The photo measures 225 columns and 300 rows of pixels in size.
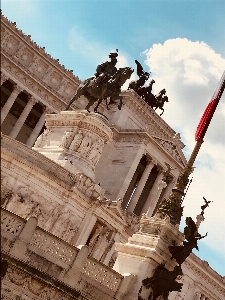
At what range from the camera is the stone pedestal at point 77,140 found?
2496 cm

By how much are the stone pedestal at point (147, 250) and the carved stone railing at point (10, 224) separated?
3307mm

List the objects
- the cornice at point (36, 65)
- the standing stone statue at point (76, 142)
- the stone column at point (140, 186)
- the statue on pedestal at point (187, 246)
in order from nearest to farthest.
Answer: the statue on pedestal at point (187, 246)
the standing stone statue at point (76, 142)
the stone column at point (140, 186)
the cornice at point (36, 65)

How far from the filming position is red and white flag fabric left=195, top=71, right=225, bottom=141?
13.7 meters

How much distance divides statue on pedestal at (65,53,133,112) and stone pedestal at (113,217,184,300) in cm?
1467

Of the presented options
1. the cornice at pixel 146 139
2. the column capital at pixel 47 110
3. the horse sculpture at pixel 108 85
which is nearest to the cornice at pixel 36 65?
the column capital at pixel 47 110

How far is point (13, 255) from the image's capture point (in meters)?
10.0

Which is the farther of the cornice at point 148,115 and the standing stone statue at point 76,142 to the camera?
the cornice at point 148,115

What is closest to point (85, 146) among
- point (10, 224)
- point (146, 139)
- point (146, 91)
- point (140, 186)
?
point (10, 224)

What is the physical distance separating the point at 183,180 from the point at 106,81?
47.9ft

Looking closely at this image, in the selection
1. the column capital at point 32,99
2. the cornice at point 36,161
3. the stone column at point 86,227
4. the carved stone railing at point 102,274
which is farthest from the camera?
the column capital at point 32,99

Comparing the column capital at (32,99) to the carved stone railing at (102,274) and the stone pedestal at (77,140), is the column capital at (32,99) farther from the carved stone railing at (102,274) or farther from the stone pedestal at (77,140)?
the carved stone railing at (102,274)

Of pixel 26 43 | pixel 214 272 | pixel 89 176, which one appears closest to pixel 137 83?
pixel 26 43

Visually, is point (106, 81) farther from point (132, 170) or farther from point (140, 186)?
point (140, 186)

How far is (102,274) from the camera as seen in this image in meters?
11.5
